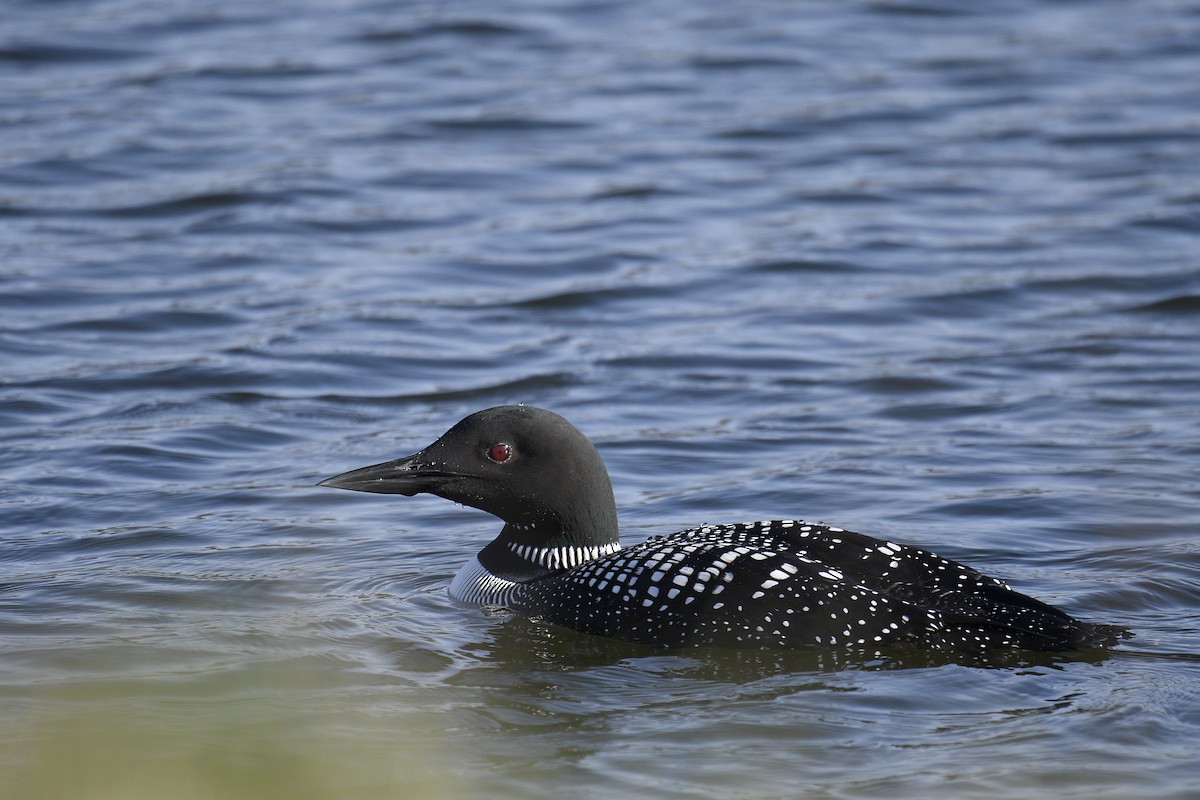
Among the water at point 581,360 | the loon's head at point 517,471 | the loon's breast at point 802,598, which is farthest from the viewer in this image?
the loon's head at point 517,471

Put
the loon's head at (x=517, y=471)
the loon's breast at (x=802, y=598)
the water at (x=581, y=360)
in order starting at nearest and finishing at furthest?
the water at (x=581, y=360), the loon's breast at (x=802, y=598), the loon's head at (x=517, y=471)

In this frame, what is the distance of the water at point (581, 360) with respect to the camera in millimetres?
4688

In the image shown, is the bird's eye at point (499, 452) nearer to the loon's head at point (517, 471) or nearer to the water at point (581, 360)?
the loon's head at point (517, 471)

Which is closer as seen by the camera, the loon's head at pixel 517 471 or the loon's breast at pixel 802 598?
the loon's breast at pixel 802 598

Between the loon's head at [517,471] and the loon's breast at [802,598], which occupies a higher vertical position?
the loon's head at [517,471]

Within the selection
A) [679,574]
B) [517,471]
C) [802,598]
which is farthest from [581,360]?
[802,598]

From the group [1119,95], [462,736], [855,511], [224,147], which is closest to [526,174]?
[224,147]

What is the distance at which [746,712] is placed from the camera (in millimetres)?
4805

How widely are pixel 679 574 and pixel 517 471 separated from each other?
0.74 meters

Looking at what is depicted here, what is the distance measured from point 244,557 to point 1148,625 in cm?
289

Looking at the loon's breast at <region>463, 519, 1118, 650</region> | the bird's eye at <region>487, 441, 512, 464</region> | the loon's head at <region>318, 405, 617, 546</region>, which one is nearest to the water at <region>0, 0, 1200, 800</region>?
the loon's breast at <region>463, 519, 1118, 650</region>

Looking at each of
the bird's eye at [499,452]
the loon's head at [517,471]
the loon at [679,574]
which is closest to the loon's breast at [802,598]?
the loon at [679,574]

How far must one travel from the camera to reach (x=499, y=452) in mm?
5699

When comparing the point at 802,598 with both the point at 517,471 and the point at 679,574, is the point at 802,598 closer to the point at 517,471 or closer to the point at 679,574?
the point at 679,574
